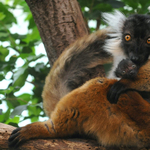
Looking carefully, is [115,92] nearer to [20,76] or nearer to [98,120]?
[98,120]

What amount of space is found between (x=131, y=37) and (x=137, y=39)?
0.17m

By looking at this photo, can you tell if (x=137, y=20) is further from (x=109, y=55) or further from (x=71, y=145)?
(x=71, y=145)

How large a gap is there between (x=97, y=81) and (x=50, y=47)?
5.57 ft

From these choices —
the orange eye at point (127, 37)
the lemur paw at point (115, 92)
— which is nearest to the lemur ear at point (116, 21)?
the orange eye at point (127, 37)

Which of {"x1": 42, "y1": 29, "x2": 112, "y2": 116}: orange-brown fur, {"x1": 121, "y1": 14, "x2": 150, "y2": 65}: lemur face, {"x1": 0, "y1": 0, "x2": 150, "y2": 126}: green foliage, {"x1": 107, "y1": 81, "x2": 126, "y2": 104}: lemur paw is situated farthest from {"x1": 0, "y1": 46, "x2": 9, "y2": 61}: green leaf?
{"x1": 107, "y1": 81, "x2": 126, "y2": 104}: lemur paw

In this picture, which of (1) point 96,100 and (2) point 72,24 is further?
(2) point 72,24

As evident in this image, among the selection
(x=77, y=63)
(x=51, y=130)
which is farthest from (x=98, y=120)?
(x=77, y=63)

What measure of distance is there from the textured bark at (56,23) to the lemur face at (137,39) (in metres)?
1.04

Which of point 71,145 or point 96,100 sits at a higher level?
point 96,100

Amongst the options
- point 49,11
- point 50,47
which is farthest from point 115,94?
point 49,11

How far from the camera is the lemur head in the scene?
3.79m

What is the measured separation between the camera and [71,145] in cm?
324

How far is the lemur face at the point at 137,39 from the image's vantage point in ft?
12.4

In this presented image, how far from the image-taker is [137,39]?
3.91 metres
